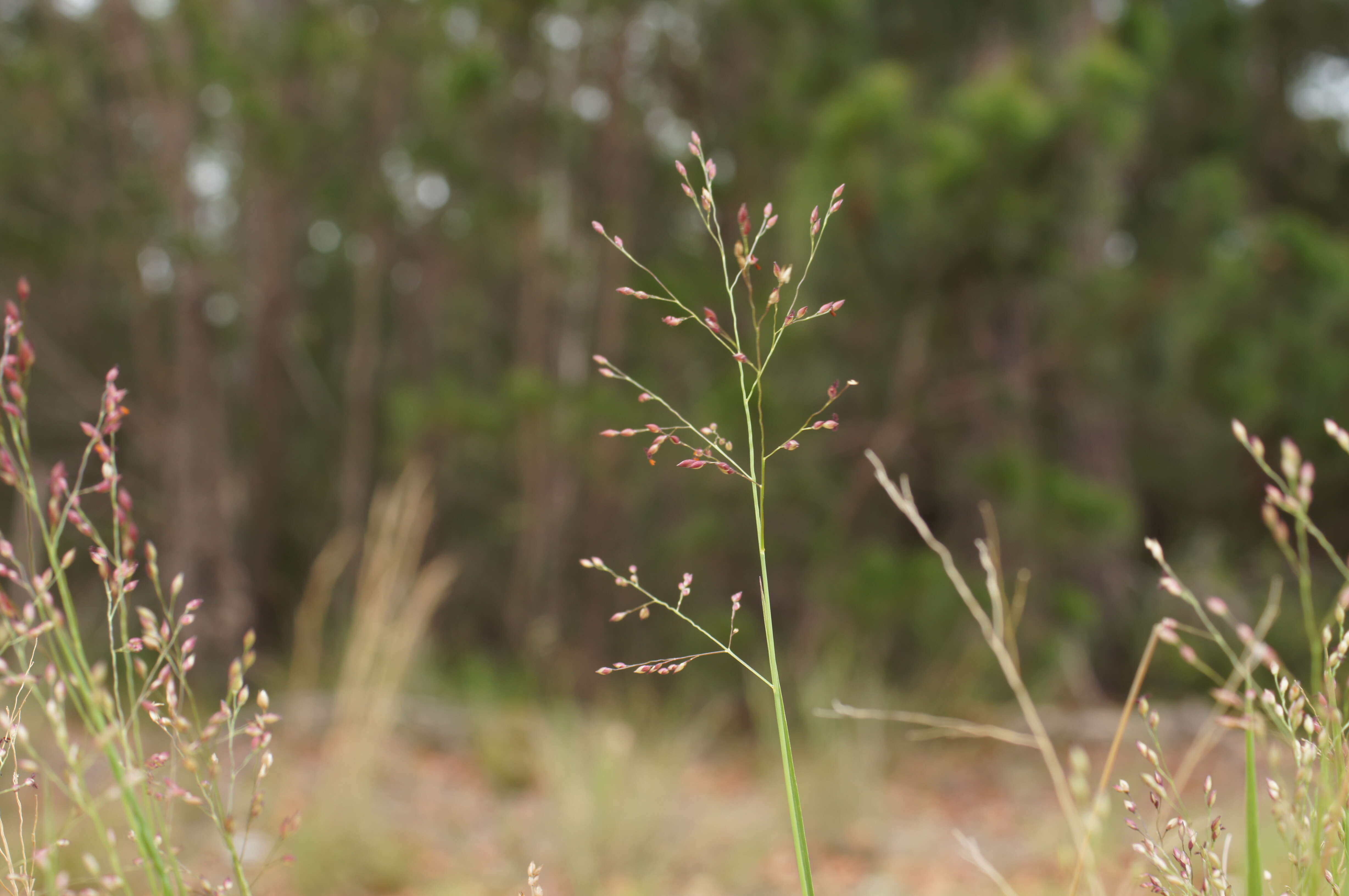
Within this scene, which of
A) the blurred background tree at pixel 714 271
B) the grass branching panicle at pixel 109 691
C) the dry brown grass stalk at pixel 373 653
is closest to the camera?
the grass branching panicle at pixel 109 691

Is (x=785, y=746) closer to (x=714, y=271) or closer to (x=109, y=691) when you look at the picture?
(x=109, y=691)

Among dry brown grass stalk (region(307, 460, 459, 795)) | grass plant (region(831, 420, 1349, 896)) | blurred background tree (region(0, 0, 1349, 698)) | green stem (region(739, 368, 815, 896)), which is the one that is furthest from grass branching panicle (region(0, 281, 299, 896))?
blurred background tree (region(0, 0, 1349, 698))

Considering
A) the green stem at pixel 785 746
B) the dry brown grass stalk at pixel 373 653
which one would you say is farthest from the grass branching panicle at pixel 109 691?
the dry brown grass stalk at pixel 373 653

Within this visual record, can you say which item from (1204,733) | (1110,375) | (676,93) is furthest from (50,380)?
(1204,733)

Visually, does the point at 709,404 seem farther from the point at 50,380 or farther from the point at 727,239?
the point at 50,380

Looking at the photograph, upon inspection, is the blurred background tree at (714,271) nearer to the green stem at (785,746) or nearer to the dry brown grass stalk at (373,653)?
the dry brown grass stalk at (373,653)

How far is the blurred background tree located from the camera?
3.48 meters

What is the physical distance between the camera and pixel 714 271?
4469mm

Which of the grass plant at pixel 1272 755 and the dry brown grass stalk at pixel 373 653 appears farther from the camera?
the dry brown grass stalk at pixel 373 653

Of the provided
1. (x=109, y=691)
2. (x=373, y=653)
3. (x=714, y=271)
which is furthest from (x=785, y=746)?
(x=714, y=271)

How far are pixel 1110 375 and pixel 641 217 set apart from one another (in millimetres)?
2803

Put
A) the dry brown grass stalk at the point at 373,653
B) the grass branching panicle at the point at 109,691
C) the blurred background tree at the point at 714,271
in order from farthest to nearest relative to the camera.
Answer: the blurred background tree at the point at 714,271, the dry brown grass stalk at the point at 373,653, the grass branching panicle at the point at 109,691

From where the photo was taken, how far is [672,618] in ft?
17.9

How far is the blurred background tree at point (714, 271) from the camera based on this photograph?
348 centimetres
